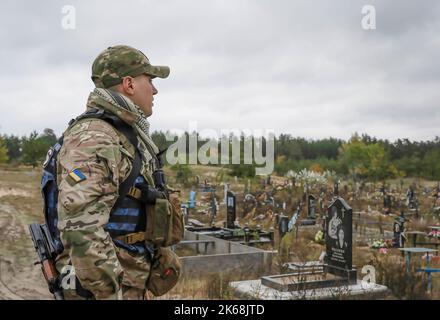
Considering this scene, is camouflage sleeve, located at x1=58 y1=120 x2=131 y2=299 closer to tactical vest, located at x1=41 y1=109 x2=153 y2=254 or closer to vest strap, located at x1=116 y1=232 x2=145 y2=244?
tactical vest, located at x1=41 y1=109 x2=153 y2=254

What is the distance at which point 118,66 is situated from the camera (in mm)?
2807

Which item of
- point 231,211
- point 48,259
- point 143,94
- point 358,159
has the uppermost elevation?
point 143,94

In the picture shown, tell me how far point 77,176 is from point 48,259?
0.71 m

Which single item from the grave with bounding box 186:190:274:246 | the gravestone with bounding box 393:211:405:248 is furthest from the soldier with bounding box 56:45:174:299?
the gravestone with bounding box 393:211:405:248

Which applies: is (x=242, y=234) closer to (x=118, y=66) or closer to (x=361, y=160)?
(x=118, y=66)

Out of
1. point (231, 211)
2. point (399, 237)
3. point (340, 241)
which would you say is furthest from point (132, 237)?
point (231, 211)

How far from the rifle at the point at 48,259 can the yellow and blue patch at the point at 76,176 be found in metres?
0.61

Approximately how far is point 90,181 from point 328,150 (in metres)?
65.5

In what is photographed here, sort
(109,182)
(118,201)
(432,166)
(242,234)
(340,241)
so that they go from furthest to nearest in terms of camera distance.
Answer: (432,166)
(242,234)
(340,241)
(118,201)
(109,182)

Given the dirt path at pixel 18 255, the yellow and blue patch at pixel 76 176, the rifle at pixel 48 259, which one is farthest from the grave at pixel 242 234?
the yellow and blue patch at pixel 76 176

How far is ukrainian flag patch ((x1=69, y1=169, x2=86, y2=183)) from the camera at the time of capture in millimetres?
2328

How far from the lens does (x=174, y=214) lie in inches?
116

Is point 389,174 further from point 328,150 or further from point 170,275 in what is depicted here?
point 170,275
